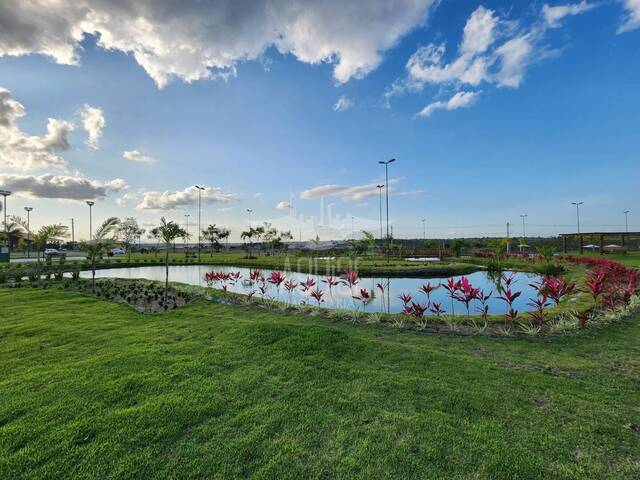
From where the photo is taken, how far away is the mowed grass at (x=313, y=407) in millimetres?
2293

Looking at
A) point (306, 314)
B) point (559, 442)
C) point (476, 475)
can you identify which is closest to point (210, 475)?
point (476, 475)

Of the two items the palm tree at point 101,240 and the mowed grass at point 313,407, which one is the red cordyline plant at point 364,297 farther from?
the palm tree at point 101,240

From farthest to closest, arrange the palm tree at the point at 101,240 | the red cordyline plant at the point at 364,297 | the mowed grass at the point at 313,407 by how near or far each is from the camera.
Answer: the palm tree at the point at 101,240 < the red cordyline plant at the point at 364,297 < the mowed grass at the point at 313,407

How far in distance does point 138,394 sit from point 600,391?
5054mm

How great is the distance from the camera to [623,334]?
5.63m

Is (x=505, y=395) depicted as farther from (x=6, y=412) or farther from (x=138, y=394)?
(x=6, y=412)

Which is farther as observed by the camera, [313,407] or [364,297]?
[364,297]

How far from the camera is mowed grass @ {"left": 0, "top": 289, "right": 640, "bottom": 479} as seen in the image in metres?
2.29

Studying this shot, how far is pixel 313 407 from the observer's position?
120 inches

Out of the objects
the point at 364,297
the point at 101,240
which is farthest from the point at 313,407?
the point at 101,240

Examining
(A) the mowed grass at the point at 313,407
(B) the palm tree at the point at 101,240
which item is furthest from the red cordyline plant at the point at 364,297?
(B) the palm tree at the point at 101,240

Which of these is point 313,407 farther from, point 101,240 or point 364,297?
point 101,240

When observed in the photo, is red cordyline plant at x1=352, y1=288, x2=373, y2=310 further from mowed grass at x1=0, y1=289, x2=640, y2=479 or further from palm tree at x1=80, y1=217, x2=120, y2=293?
palm tree at x1=80, y1=217, x2=120, y2=293

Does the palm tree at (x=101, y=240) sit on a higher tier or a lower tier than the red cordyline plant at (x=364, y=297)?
higher
